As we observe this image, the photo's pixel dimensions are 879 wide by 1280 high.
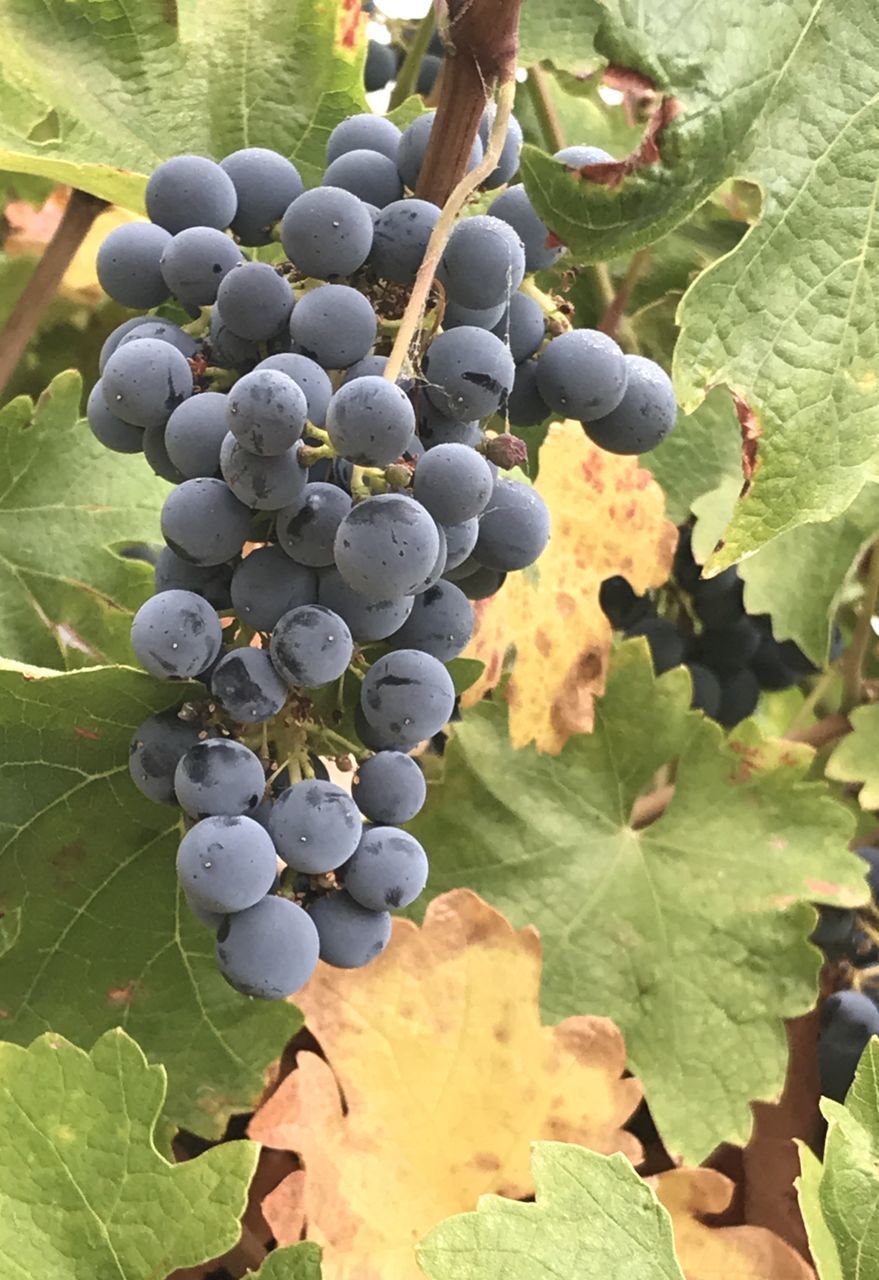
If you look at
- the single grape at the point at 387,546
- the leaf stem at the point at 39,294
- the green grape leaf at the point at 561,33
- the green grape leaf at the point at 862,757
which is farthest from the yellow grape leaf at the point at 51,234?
the green grape leaf at the point at 862,757

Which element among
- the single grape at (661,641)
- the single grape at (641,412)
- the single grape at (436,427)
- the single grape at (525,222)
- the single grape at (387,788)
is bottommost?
the single grape at (661,641)

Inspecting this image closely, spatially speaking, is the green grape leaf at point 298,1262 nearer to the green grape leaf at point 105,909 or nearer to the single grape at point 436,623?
the green grape leaf at point 105,909

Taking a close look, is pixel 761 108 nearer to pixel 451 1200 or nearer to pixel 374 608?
pixel 374 608

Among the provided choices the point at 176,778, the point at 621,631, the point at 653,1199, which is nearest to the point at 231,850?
the point at 176,778

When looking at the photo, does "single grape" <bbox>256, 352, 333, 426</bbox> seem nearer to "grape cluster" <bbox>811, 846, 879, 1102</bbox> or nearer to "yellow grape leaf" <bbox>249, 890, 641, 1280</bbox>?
"yellow grape leaf" <bbox>249, 890, 641, 1280</bbox>

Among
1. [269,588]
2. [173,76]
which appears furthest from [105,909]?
[173,76]

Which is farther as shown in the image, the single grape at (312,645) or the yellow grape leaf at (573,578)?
the yellow grape leaf at (573,578)

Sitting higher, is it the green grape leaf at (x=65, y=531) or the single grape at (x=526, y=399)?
the single grape at (x=526, y=399)
